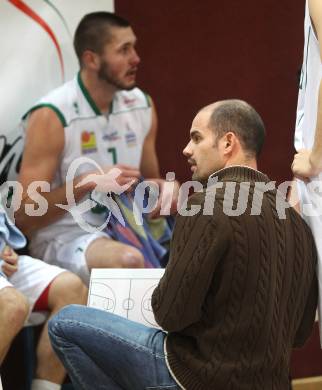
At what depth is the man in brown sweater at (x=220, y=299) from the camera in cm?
210

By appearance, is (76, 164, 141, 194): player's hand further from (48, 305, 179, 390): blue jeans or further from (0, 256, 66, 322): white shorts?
(48, 305, 179, 390): blue jeans

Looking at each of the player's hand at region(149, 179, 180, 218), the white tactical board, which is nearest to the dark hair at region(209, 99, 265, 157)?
the white tactical board

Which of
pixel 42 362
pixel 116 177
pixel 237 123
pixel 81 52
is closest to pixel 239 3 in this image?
pixel 81 52

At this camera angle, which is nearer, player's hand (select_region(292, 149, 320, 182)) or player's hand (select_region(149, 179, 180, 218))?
player's hand (select_region(292, 149, 320, 182))

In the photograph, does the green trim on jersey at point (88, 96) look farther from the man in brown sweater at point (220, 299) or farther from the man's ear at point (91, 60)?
the man in brown sweater at point (220, 299)

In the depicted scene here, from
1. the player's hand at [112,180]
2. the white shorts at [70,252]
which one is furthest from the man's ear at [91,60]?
the white shorts at [70,252]

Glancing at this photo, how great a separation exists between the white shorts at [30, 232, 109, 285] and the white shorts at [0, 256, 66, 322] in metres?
0.19

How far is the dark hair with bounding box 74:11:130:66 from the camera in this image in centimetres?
342

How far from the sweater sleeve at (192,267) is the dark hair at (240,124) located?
34cm

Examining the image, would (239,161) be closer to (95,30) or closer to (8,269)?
(8,269)

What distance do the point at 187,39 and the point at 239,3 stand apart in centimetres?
30

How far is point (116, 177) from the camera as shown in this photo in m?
3.36

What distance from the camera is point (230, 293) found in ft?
6.93

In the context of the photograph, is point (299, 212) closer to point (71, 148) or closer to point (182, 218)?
point (182, 218)
